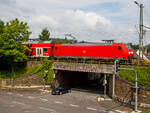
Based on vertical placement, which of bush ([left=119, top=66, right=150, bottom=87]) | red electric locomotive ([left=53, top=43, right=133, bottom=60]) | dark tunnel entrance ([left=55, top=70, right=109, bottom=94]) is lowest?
dark tunnel entrance ([left=55, top=70, right=109, bottom=94])

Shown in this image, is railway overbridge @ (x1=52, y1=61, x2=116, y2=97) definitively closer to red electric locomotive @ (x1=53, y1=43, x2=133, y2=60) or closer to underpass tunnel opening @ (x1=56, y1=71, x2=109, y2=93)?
underpass tunnel opening @ (x1=56, y1=71, x2=109, y2=93)

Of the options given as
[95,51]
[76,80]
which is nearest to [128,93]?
[95,51]

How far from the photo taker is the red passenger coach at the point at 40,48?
3753 centimetres

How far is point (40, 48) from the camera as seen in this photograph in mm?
38156

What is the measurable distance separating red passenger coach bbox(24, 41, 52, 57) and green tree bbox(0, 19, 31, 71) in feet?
10.8

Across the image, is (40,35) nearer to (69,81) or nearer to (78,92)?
(69,81)

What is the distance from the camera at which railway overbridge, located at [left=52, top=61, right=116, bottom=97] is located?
2688cm

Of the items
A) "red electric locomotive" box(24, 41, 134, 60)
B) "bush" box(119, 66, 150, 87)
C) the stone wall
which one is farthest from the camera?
"red electric locomotive" box(24, 41, 134, 60)

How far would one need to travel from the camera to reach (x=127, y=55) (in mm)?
29344

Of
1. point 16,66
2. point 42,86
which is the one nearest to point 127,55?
point 42,86

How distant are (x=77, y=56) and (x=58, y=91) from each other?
9.52 m

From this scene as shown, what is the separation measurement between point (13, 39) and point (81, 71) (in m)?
16.6

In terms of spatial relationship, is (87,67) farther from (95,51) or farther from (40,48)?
(40,48)

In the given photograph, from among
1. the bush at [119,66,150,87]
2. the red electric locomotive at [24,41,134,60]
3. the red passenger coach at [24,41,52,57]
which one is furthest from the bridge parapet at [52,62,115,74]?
the red passenger coach at [24,41,52,57]
